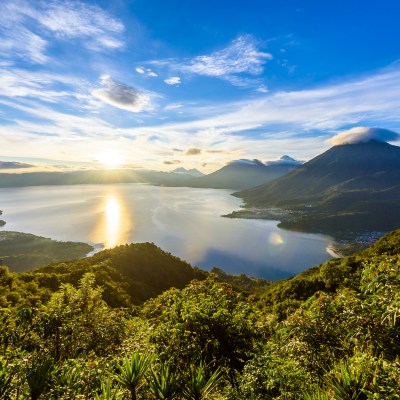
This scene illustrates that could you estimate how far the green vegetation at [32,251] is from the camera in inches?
4852

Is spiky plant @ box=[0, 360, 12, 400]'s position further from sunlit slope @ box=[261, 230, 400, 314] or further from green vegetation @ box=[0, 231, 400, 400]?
sunlit slope @ box=[261, 230, 400, 314]

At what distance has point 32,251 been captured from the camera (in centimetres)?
14212

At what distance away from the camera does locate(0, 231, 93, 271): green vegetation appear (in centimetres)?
12325

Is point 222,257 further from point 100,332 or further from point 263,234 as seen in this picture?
point 100,332

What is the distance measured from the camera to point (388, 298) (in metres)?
7.21

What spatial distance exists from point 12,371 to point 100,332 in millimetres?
3913

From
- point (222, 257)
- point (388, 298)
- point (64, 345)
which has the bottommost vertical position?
point (222, 257)

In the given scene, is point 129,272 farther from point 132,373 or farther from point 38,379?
point 132,373

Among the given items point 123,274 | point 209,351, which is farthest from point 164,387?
point 123,274

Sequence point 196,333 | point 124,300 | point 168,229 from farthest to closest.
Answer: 1. point 168,229
2. point 124,300
3. point 196,333

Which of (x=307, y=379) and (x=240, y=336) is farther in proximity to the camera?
(x=240, y=336)

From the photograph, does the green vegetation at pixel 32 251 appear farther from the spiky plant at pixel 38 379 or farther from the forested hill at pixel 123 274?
the spiky plant at pixel 38 379

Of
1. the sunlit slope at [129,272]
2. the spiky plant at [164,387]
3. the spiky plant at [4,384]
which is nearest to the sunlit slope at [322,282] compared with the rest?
the spiky plant at [164,387]

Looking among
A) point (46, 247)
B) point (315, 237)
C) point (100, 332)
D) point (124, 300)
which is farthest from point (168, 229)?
point (100, 332)
